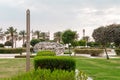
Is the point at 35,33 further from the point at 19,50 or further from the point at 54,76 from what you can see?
the point at 54,76

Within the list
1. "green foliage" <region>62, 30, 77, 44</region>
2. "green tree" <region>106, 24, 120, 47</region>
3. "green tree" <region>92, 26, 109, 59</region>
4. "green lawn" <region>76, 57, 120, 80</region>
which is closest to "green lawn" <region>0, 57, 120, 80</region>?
"green lawn" <region>76, 57, 120, 80</region>

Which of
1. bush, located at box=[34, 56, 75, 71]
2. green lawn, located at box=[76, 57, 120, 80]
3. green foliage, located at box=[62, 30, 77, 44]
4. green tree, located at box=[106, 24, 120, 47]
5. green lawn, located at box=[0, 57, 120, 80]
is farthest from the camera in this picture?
green foliage, located at box=[62, 30, 77, 44]

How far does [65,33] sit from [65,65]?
160 feet

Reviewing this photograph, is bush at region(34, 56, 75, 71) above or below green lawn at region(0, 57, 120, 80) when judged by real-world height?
above

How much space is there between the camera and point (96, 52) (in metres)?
51.9

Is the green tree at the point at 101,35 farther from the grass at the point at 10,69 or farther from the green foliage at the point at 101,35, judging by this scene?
the grass at the point at 10,69

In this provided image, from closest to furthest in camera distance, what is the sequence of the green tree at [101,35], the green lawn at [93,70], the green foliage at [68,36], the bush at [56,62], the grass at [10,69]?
the bush at [56,62], the green lawn at [93,70], the grass at [10,69], the green tree at [101,35], the green foliage at [68,36]

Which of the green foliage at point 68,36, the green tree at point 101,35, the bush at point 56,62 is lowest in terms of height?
the bush at point 56,62

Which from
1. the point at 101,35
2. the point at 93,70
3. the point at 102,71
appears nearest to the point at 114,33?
the point at 101,35

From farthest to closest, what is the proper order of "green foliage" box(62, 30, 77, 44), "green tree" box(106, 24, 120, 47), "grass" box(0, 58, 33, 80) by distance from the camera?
"green foliage" box(62, 30, 77, 44) → "green tree" box(106, 24, 120, 47) → "grass" box(0, 58, 33, 80)

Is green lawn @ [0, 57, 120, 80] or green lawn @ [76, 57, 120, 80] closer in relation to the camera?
green lawn @ [76, 57, 120, 80]

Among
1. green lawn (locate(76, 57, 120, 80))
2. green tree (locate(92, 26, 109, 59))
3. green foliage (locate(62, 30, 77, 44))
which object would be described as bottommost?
green lawn (locate(76, 57, 120, 80))

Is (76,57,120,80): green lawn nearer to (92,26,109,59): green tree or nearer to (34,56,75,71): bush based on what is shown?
(34,56,75,71): bush

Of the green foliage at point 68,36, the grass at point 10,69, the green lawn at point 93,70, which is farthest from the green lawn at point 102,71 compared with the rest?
the green foliage at point 68,36
